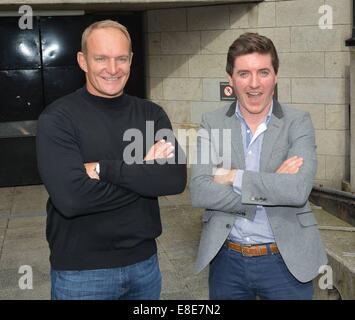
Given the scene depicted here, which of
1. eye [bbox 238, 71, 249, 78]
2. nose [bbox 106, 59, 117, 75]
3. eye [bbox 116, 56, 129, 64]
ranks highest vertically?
eye [bbox 116, 56, 129, 64]

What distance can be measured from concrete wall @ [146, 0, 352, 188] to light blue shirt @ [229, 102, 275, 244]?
4.65m

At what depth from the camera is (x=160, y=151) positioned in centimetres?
307

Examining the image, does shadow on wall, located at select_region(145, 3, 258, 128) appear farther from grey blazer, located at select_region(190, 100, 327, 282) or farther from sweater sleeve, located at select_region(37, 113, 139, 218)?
sweater sleeve, located at select_region(37, 113, 139, 218)

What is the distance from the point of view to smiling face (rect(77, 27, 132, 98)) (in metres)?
2.91

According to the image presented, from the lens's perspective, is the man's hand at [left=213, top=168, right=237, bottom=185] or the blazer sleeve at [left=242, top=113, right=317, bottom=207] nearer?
the blazer sleeve at [left=242, top=113, right=317, bottom=207]

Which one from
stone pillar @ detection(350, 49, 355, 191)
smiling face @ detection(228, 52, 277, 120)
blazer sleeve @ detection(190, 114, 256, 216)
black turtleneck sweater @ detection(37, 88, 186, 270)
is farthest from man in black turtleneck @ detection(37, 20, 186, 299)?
stone pillar @ detection(350, 49, 355, 191)

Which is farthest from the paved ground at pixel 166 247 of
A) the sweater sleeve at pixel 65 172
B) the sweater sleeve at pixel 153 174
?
the sweater sleeve at pixel 65 172

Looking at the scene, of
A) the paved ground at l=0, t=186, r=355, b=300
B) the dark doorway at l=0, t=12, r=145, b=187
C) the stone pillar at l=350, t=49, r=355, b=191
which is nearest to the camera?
the paved ground at l=0, t=186, r=355, b=300

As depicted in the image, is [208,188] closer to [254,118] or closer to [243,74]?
[254,118]

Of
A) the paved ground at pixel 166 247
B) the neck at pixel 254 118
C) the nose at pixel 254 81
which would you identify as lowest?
the paved ground at pixel 166 247

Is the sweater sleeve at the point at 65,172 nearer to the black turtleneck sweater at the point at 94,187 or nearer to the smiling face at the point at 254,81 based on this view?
the black turtleneck sweater at the point at 94,187

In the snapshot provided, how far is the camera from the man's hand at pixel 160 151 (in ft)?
10.1

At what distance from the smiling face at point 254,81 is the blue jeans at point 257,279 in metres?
0.79

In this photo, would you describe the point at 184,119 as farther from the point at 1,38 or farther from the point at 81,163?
the point at 81,163
